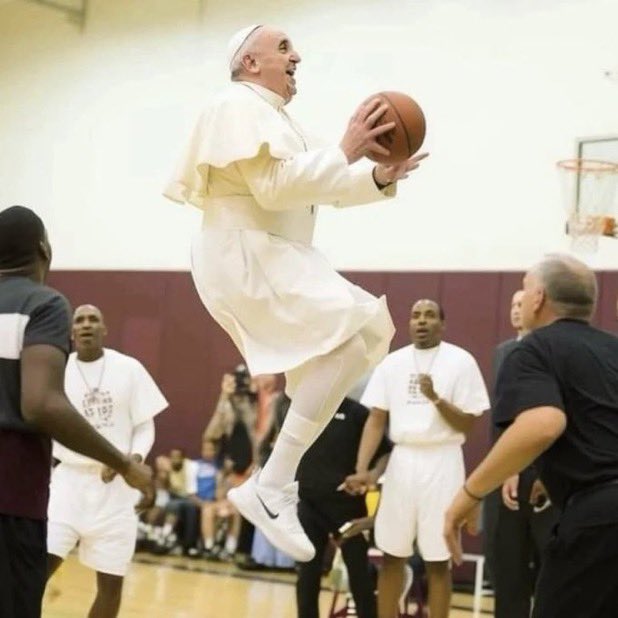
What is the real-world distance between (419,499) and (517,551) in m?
1.10

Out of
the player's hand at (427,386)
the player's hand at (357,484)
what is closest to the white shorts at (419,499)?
the player's hand at (357,484)

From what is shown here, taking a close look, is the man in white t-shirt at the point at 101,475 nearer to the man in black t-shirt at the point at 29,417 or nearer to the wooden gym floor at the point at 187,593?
the wooden gym floor at the point at 187,593

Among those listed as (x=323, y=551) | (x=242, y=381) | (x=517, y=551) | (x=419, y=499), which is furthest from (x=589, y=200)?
(x=517, y=551)

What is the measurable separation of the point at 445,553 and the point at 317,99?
7.23 meters

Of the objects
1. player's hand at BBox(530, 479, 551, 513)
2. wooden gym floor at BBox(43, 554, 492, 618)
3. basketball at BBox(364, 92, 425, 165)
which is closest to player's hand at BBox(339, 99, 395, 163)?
basketball at BBox(364, 92, 425, 165)

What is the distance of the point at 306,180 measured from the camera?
4.08 metres

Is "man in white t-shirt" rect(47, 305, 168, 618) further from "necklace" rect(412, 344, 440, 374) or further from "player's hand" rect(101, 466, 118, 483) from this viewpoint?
"necklace" rect(412, 344, 440, 374)

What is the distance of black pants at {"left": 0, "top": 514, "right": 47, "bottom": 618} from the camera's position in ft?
13.2

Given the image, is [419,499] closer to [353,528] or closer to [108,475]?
[353,528]

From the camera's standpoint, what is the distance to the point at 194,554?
13.1 meters

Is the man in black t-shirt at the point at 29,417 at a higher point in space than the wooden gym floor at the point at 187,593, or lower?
higher

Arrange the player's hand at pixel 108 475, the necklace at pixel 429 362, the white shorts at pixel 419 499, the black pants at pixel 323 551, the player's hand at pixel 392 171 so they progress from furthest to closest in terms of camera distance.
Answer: the necklace at pixel 429 362
the white shorts at pixel 419 499
the black pants at pixel 323 551
the player's hand at pixel 108 475
the player's hand at pixel 392 171

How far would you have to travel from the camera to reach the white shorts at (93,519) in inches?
288

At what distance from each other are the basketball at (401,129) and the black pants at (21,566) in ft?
5.77
